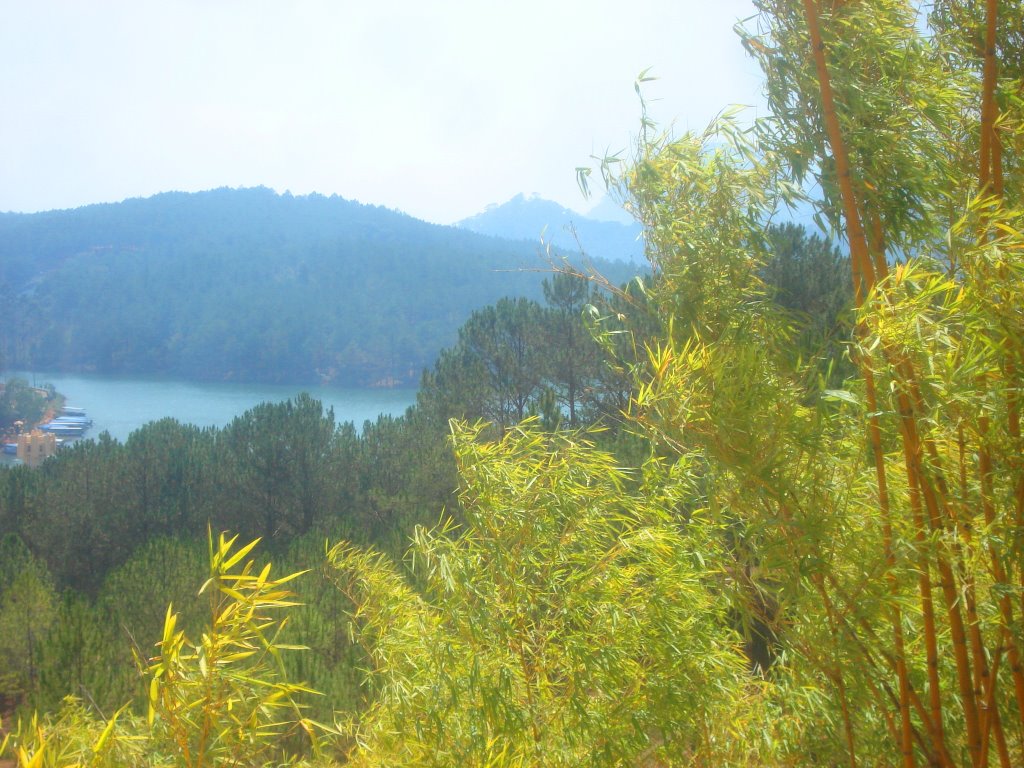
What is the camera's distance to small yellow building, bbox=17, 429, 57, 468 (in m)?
9.07

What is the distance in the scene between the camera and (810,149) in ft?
4.73

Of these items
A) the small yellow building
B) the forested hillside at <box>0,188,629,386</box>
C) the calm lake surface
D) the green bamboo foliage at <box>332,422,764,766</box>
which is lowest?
the small yellow building

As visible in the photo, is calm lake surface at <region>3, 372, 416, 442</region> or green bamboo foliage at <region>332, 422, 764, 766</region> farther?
calm lake surface at <region>3, 372, 416, 442</region>

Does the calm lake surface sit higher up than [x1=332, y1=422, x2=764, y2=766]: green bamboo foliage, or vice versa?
[x1=332, y1=422, x2=764, y2=766]: green bamboo foliage

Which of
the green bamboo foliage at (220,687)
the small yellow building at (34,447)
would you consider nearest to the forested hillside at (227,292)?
the small yellow building at (34,447)

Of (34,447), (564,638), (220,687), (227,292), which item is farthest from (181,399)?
(220,687)

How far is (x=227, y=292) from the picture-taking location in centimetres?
1581

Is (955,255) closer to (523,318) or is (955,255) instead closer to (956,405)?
(956,405)

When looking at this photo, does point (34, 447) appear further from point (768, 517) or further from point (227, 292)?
point (768, 517)

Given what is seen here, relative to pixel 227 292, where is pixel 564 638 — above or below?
below

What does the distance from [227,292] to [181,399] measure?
330cm

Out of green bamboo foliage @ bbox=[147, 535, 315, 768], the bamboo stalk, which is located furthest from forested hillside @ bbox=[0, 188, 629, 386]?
green bamboo foliage @ bbox=[147, 535, 315, 768]

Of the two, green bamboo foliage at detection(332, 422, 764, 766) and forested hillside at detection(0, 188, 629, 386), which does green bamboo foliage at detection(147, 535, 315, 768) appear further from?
forested hillside at detection(0, 188, 629, 386)

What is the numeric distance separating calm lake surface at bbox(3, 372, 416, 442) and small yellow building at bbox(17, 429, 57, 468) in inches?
20.3
